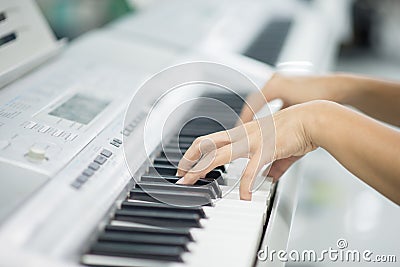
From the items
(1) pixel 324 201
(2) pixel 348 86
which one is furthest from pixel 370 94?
(1) pixel 324 201

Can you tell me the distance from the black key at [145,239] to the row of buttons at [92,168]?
77 mm

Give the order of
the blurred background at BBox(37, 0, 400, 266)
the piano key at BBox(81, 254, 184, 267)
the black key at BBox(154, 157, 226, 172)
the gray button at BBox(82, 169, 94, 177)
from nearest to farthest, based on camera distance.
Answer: the piano key at BBox(81, 254, 184, 267)
the gray button at BBox(82, 169, 94, 177)
the black key at BBox(154, 157, 226, 172)
the blurred background at BBox(37, 0, 400, 266)

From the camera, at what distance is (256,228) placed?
0.73 m

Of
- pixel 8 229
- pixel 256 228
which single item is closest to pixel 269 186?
pixel 256 228

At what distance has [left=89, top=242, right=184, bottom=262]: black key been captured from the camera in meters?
0.66

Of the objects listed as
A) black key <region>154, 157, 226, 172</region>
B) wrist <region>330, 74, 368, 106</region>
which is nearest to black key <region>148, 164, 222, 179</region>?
black key <region>154, 157, 226, 172</region>

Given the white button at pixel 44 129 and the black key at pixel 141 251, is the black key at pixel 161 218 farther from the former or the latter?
the white button at pixel 44 129

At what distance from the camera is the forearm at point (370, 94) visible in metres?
1.04

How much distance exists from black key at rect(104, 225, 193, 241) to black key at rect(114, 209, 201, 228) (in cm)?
2

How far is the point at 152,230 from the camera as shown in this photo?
2.32 ft

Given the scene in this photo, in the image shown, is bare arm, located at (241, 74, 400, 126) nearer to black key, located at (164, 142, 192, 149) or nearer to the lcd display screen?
black key, located at (164, 142, 192, 149)

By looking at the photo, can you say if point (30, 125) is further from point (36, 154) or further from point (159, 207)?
point (159, 207)

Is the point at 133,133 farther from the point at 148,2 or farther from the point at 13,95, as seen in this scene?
the point at 148,2

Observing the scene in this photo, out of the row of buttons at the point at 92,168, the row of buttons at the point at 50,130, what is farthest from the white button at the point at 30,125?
the row of buttons at the point at 92,168
